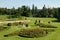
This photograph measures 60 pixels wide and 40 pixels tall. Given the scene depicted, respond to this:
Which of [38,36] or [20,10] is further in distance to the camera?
[20,10]

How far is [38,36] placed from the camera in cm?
1919

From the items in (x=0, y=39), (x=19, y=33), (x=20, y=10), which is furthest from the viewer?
(x=20, y=10)

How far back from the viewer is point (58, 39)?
56.4ft

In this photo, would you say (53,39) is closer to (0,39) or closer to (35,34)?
(35,34)

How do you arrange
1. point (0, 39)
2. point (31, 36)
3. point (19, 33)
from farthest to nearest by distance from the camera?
point (19, 33), point (31, 36), point (0, 39)

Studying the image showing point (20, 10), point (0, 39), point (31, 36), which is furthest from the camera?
point (20, 10)

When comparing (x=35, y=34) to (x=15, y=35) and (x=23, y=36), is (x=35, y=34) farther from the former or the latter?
(x=15, y=35)

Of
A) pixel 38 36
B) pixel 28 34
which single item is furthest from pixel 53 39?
pixel 28 34

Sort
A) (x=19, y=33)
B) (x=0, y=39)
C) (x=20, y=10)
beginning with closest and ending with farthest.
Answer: (x=0, y=39), (x=19, y=33), (x=20, y=10)

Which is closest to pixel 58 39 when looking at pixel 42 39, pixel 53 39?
pixel 53 39

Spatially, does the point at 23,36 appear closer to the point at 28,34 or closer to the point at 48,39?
the point at 28,34

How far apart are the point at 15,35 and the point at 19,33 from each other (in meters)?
0.91

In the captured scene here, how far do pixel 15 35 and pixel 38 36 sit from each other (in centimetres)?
347

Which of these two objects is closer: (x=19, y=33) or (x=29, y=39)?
(x=29, y=39)
